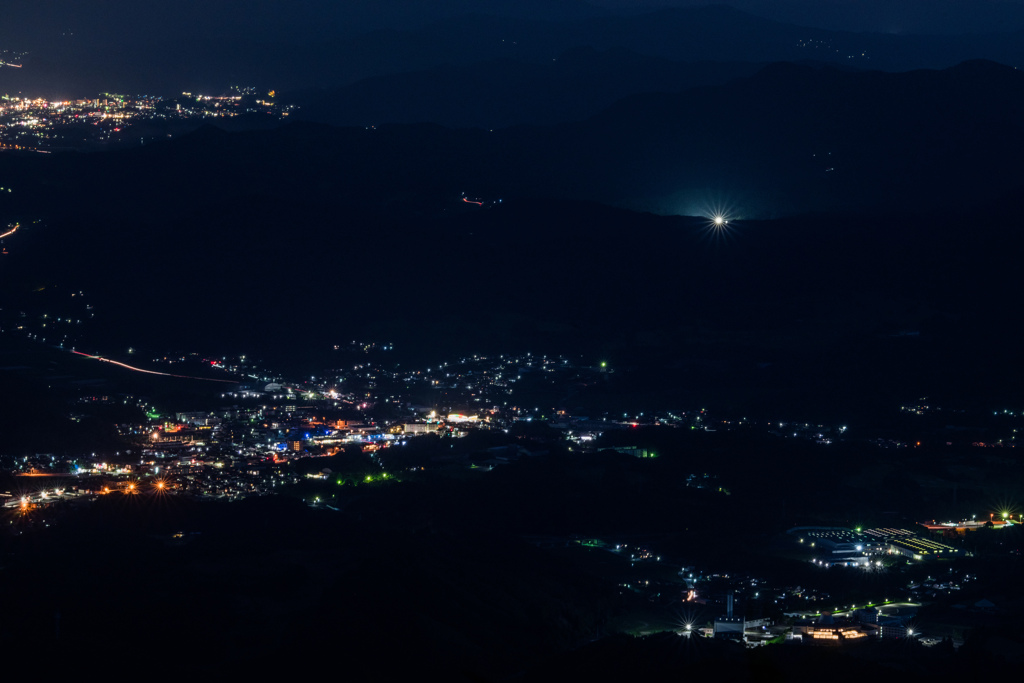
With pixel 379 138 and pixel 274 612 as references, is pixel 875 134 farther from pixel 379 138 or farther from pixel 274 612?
pixel 274 612

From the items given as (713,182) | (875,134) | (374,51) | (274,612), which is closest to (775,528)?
(274,612)

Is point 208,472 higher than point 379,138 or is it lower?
lower

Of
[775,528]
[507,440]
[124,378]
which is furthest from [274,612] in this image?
[124,378]

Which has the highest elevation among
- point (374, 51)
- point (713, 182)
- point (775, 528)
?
point (374, 51)

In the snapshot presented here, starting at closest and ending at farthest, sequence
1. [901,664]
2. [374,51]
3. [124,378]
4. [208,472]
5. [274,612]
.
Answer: [901,664]
[274,612]
[208,472]
[124,378]
[374,51]

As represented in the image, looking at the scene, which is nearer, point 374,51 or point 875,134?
point 875,134

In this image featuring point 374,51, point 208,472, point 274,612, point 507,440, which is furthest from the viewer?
point 374,51

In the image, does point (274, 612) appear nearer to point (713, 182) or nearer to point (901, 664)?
point (901, 664)

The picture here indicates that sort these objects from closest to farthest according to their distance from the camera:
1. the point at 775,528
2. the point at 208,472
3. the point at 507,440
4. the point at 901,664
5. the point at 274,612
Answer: the point at 901,664
the point at 274,612
the point at 775,528
the point at 208,472
the point at 507,440

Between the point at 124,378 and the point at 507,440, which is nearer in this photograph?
the point at 507,440
